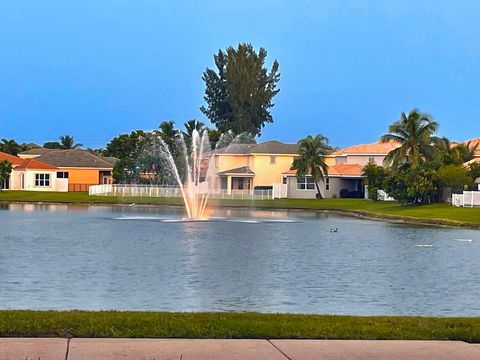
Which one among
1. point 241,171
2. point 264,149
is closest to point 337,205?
point 241,171

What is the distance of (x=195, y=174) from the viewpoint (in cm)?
8812

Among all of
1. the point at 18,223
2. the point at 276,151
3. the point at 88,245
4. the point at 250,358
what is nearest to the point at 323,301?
the point at 250,358

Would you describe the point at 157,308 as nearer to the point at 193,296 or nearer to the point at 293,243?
the point at 193,296

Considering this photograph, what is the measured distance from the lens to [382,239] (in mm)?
45906

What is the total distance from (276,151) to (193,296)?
81.9m

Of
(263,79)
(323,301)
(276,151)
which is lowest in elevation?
(323,301)

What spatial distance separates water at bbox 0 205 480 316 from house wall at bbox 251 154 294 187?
49651mm

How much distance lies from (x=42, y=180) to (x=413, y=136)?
47.5 metres

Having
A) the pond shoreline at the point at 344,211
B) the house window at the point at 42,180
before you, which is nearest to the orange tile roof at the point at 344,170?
the pond shoreline at the point at 344,211

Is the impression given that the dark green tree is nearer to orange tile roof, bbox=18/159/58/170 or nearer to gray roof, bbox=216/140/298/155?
orange tile roof, bbox=18/159/58/170

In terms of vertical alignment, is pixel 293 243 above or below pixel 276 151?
below

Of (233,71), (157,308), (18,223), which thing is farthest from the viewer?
(233,71)

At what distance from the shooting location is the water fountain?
73.8 metres

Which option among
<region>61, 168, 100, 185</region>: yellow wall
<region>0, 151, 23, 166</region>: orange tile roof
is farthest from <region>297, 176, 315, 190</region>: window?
<region>0, 151, 23, 166</region>: orange tile roof
